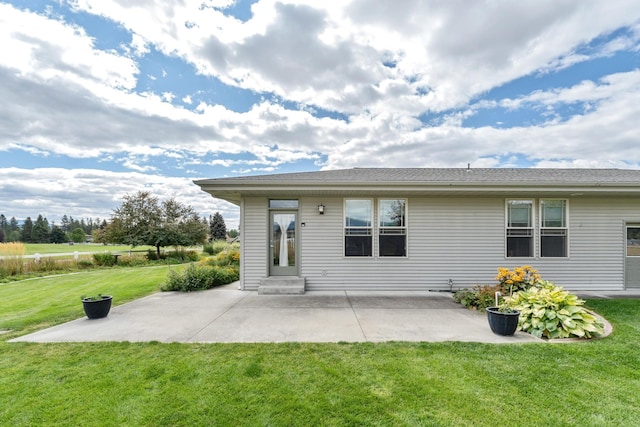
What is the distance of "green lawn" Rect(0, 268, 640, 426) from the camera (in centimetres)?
232

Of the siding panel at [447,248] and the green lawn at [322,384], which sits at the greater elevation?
the siding panel at [447,248]

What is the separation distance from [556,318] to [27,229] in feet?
210

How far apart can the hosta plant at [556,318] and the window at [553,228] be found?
3.48m

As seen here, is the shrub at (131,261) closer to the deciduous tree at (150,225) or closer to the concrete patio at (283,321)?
the deciduous tree at (150,225)

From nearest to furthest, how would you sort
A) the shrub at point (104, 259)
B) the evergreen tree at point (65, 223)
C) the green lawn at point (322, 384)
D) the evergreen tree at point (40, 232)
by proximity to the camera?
the green lawn at point (322, 384), the shrub at point (104, 259), the evergreen tree at point (40, 232), the evergreen tree at point (65, 223)

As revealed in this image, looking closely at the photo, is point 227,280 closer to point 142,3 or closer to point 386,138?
point 142,3

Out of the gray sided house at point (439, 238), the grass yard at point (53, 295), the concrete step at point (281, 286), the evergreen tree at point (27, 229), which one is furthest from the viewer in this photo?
the evergreen tree at point (27, 229)

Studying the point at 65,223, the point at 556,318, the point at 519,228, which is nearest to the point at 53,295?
the point at 556,318

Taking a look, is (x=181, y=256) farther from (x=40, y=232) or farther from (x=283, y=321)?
(x=40, y=232)

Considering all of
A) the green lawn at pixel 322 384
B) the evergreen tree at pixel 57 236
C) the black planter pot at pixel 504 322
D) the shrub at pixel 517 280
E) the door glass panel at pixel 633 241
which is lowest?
the evergreen tree at pixel 57 236

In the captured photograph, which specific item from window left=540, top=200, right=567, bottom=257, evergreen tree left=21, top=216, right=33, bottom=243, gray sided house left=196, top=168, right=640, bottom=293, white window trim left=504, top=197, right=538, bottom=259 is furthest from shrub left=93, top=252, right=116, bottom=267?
evergreen tree left=21, top=216, right=33, bottom=243

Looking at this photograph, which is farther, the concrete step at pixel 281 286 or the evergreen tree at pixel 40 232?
the evergreen tree at pixel 40 232

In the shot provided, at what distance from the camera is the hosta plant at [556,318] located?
4113mm

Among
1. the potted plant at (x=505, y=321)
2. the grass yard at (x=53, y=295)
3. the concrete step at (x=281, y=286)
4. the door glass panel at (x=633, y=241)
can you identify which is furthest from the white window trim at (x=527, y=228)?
the grass yard at (x=53, y=295)
